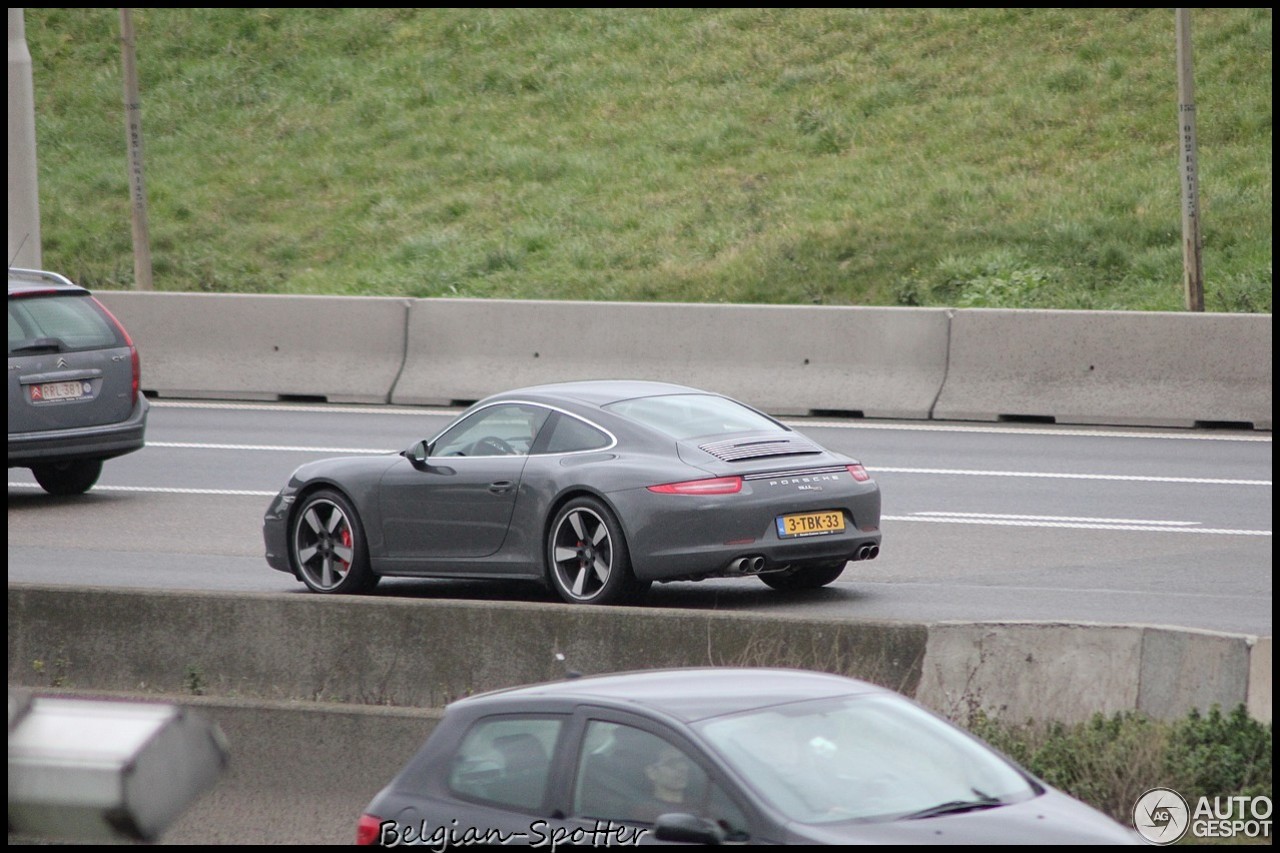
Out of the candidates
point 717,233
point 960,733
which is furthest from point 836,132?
point 960,733

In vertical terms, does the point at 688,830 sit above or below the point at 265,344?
below

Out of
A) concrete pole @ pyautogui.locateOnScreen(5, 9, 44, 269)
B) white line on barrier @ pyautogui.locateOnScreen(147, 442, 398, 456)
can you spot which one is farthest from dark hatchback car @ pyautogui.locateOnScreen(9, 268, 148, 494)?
concrete pole @ pyautogui.locateOnScreen(5, 9, 44, 269)

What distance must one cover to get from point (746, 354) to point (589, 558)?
991 centimetres

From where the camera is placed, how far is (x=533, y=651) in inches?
338

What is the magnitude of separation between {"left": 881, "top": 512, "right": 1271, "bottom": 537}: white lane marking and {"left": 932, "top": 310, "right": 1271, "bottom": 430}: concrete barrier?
17.2 ft

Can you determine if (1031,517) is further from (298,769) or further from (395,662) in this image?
(298,769)

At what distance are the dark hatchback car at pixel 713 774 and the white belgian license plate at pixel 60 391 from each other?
410 inches

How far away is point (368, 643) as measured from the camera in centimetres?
884

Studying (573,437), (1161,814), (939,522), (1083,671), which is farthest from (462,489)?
(1161,814)

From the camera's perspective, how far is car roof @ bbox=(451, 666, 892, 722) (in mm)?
5340

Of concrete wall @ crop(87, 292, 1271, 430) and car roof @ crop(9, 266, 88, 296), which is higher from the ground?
car roof @ crop(9, 266, 88, 296)

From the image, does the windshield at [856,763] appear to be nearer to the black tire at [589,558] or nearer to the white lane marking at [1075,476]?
the black tire at [589,558]

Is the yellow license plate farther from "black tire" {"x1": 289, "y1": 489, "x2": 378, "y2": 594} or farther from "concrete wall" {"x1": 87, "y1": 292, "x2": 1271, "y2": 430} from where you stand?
"concrete wall" {"x1": 87, "y1": 292, "x2": 1271, "y2": 430}

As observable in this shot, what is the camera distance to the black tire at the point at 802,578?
11375 millimetres
